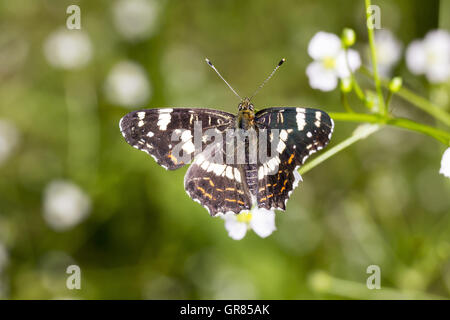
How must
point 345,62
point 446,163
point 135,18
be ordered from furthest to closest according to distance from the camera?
point 135,18, point 345,62, point 446,163

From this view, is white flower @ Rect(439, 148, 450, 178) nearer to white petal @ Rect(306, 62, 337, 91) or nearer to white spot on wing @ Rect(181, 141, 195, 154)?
white petal @ Rect(306, 62, 337, 91)

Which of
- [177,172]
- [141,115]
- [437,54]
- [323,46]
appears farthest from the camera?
[177,172]

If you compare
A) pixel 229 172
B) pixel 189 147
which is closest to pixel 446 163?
pixel 229 172

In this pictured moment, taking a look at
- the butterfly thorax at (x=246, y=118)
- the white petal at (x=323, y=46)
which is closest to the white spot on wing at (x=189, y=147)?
the butterfly thorax at (x=246, y=118)

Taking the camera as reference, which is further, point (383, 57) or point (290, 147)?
point (383, 57)

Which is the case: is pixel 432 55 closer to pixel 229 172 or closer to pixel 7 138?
pixel 229 172

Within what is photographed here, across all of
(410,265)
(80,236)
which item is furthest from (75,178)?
(410,265)

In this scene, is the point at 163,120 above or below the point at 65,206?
below
